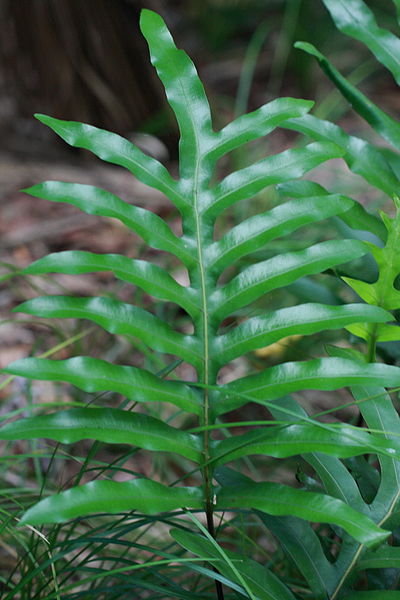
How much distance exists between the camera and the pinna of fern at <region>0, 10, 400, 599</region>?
65 cm

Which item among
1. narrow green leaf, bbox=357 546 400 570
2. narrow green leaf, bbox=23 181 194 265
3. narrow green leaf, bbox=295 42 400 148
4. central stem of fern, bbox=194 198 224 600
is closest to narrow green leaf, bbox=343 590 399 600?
narrow green leaf, bbox=357 546 400 570

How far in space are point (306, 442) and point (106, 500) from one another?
18 cm

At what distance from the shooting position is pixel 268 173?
2.42 ft

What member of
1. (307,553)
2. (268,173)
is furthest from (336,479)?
(268,173)

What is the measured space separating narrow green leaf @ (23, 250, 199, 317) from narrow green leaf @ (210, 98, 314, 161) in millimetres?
142

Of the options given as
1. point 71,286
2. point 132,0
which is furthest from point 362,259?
point 132,0

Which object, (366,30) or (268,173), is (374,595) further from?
(366,30)

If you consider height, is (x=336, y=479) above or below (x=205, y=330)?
below

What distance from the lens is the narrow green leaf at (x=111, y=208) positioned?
0.70 m

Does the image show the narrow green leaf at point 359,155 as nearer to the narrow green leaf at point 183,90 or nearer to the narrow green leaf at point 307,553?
the narrow green leaf at point 183,90

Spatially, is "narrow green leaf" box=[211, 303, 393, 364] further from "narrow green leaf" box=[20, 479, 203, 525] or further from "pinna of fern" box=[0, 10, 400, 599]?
"narrow green leaf" box=[20, 479, 203, 525]

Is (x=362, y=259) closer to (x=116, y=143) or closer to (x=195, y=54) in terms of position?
(x=116, y=143)

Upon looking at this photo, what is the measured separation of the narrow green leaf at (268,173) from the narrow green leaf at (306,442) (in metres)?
0.23

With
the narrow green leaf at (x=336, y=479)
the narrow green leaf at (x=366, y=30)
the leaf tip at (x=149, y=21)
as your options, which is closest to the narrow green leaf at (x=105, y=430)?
the narrow green leaf at (x=336, y=479)
